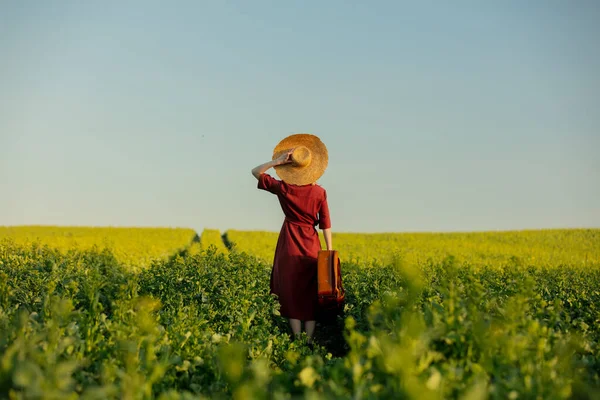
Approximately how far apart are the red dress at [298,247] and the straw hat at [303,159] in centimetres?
15

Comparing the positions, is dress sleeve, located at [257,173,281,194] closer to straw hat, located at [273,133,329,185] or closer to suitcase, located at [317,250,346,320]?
straw hat, located at [273,133,329,185]

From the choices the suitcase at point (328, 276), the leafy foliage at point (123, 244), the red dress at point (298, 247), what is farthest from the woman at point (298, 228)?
the leafy foliage at point (123, 244)

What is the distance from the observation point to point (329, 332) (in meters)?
9.99

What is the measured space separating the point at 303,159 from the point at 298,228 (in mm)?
981

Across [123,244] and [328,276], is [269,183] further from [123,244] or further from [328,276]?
[123,244]

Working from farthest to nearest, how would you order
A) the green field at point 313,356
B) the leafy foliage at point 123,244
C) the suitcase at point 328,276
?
1. the leafy foliage at point 123,244
2. the suitcase at point 328,276
3. the green field at point 313,356

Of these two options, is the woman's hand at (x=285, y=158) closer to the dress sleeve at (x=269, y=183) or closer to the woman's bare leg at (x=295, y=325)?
the dress sleeve at (x=269, y=183)

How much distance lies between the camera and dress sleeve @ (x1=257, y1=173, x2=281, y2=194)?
348 inches

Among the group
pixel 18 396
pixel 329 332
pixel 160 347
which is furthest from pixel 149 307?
pixel 329 332

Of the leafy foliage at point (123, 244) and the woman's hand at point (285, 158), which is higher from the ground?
the woman's hand at point (285, 158)

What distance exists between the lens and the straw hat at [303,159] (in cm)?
898

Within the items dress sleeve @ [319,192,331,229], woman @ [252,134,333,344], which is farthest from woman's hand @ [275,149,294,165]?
dress sleeve @ [319,192,331,229]

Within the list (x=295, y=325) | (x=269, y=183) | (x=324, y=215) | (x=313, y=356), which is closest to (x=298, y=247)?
(x=324, y=215)

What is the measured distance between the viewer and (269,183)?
8.86 meters
